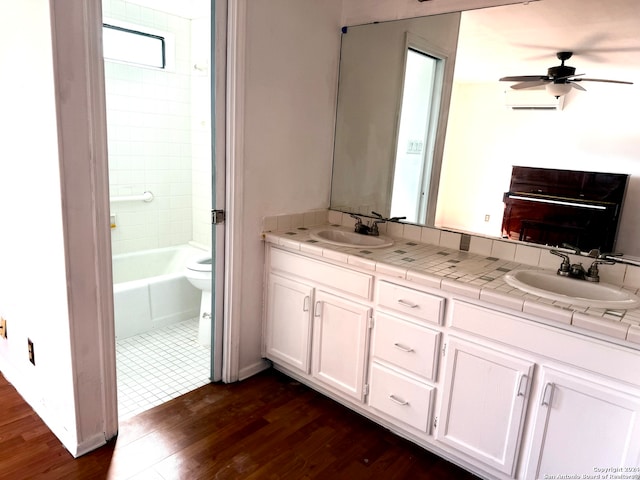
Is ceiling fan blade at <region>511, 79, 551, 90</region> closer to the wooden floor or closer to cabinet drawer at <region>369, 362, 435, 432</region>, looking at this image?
cabinet drawer at <region>369, 362, 435, 432</region>

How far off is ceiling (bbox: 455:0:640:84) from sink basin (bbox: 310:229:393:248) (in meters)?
0.91

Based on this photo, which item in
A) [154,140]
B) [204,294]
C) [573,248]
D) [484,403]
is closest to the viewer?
[484,403]

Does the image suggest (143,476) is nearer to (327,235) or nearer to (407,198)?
(327,235)

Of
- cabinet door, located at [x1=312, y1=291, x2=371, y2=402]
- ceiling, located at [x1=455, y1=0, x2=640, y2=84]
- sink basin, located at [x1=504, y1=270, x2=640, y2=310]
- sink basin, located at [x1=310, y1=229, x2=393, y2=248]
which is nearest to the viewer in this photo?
sink basin, located at [x1=504, y1=270, x2=640, y2=310]

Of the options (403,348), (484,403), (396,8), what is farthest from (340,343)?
(396,8)

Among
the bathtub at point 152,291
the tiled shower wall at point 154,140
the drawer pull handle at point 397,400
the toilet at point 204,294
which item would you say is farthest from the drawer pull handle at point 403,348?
the tiled shower wall at point 154,140

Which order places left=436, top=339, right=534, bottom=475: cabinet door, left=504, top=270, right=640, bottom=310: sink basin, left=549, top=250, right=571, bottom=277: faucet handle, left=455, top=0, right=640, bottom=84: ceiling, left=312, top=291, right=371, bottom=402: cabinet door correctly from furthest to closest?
left=312, top=291, right=371, bottom=402: cabinet door, left=549, top=250, right=571, bottom=277: faucet handle, left=455, top=0, right=640, bottom=84: ceiling, left=436, top=339, right=534, bottom=475: cabinet door, left=504, top=270, right=640, bottom=310: sink basin

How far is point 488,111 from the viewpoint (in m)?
2.09

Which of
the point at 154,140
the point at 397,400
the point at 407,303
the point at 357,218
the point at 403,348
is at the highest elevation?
the point at 154,140

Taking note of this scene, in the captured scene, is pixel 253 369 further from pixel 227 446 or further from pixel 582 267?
pixel 582 267

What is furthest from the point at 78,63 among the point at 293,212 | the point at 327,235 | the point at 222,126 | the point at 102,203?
the point at 327,235

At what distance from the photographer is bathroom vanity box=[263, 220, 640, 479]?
1448 mm

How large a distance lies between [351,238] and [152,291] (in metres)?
1.50

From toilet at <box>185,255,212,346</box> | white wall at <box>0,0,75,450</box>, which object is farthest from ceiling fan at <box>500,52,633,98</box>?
toilet at <box>185,255,212,346</box>
